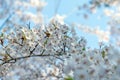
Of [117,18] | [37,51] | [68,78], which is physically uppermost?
[117,18]

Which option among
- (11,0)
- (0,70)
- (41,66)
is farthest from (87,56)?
(11,0)

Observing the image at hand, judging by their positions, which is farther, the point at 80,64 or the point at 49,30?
the point at 49,30

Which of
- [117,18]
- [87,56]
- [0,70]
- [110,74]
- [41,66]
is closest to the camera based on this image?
[110,74]

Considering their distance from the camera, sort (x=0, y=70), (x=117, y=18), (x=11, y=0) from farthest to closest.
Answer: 1. (x=117, y=18)
2. (x=11, y=0)
3. (x=0, y=70)

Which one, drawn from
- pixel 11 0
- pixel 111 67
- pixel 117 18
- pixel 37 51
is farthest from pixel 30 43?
pixel 117 18

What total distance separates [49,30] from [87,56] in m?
1.52

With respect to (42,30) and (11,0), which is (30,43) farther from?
(11,0)

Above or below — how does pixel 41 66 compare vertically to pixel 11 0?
below

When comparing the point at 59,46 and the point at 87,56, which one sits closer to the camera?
the point at 87,56

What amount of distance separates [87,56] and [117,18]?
1009cm

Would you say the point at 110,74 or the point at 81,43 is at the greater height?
the point at 81,43

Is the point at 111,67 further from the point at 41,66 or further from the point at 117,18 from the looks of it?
the point at 117,18

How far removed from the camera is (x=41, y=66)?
5.72 m

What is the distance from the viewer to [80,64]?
7.39 ft
